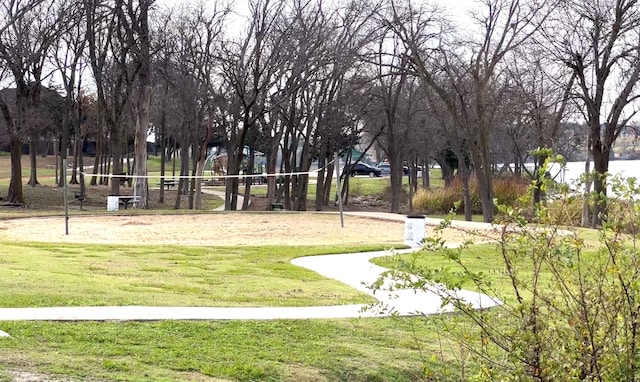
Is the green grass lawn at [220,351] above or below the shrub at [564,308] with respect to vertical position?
below

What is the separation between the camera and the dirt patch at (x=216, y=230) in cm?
1902

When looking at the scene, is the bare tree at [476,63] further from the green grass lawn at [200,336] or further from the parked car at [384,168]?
the parked car at [384,168]

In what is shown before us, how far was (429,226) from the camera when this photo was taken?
72.6ft

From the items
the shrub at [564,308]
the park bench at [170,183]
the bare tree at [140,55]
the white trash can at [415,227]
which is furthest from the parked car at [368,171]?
the shrub at [564,308]

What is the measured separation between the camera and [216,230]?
21734 millimetres

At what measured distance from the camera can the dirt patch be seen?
1902 cm

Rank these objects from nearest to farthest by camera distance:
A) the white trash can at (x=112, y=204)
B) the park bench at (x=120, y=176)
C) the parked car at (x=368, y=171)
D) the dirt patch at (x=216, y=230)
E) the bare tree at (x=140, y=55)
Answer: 1. the dirt patch at (x=216, y=230)
2. the park bench at (x=120, y=176)
3. the white trash can at (x=112, y=204)
4. the bare tree at (x=140, y=55)
5. the parked car at (x=368, y=171)

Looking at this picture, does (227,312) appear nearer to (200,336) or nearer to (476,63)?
(200,336)

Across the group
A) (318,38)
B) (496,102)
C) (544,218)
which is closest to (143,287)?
(544,218)

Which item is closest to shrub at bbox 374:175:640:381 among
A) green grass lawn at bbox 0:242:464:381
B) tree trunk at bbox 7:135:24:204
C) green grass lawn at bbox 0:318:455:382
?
green grass lawn at bbox 0:318:455:382

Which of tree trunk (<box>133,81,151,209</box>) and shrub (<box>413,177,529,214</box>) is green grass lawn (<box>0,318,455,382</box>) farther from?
shrub (<box>413,177,529,214</box>)

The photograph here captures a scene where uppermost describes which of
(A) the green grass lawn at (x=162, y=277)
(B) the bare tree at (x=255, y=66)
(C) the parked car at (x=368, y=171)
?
(B) the bare tree at (x=255, y=66)

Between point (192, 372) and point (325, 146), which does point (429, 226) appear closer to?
point (192, 372)

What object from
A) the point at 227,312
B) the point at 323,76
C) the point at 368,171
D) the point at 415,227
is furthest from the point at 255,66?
the point at 368,171
